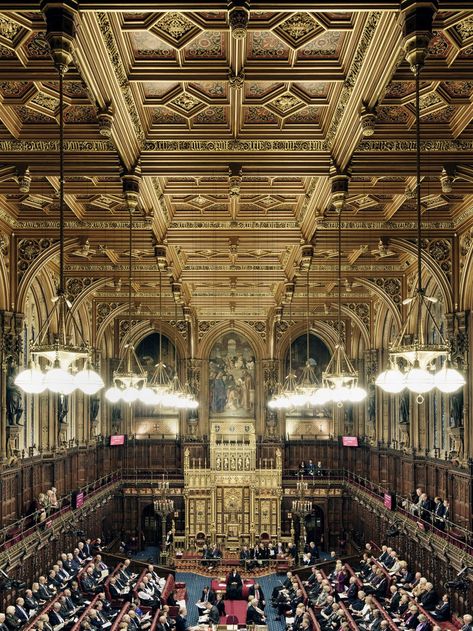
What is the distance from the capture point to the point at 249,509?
34.4 metres

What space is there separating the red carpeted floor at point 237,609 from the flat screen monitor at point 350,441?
35.8 ft

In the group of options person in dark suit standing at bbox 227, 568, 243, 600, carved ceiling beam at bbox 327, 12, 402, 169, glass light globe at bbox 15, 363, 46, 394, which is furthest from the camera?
person in dark suit standing at bbox 227, 568, 243, 600

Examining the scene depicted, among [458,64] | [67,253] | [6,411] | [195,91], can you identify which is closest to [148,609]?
[6,411]

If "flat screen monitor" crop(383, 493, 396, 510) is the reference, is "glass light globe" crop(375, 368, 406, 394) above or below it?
above

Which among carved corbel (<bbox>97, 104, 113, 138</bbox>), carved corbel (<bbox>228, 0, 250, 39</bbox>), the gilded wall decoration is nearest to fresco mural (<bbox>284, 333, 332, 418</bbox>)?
the gilded wall decoration

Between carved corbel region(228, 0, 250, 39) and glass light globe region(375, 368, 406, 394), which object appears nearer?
carved corbel region(228, 0, 250, 39)

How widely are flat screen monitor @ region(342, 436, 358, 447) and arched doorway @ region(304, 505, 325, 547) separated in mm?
3346

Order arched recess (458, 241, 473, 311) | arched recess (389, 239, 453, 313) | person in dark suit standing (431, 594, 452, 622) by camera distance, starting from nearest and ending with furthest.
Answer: person in dark suit standing (431, 594, 452, 622), arched recess (458, 241, 473, 311), arched recess (389, 239, 453, 313)

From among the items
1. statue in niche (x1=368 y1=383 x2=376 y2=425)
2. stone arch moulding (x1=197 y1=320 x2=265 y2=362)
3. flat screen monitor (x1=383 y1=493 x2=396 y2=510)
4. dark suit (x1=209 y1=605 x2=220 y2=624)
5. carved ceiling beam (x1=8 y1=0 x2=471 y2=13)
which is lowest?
dark suit (x1=209 y1=605 x2=220 y2=624)

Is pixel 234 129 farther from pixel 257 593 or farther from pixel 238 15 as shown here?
pixel 257 593

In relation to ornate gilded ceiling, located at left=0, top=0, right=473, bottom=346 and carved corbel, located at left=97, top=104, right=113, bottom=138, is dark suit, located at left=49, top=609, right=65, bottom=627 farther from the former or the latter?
carved corbel, located at left=97, top=104, right=113, bottom=138

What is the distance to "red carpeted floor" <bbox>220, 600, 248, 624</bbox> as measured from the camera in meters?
22.5

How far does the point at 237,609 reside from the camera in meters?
23.7

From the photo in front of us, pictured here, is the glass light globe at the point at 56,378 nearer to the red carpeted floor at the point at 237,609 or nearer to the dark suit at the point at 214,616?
the dark suit at the point at 214,616
